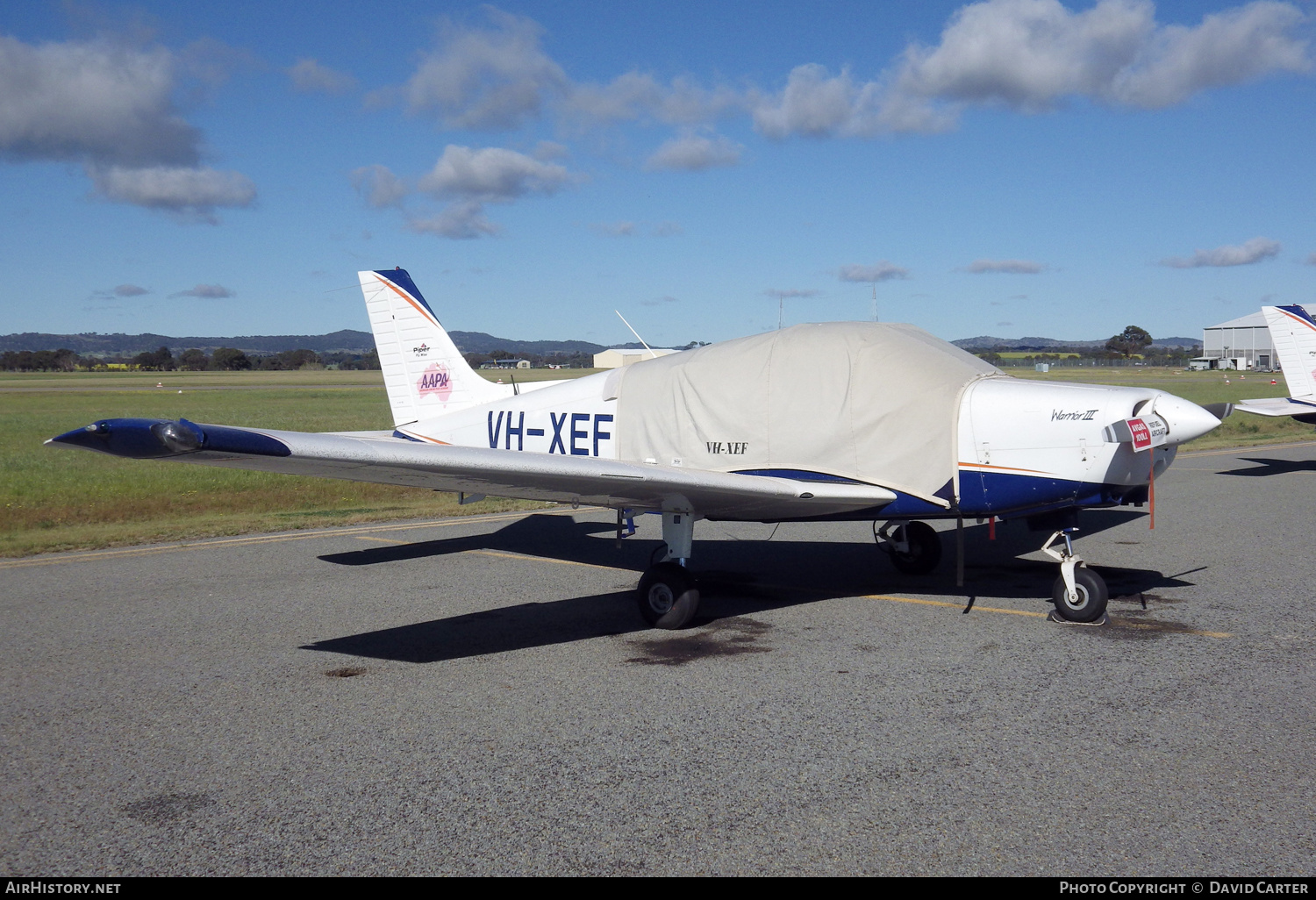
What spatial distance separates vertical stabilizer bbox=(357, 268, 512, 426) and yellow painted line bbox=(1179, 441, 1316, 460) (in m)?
18.0

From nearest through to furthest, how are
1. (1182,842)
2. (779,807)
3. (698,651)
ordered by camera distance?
(1182,842) → (779,807) → (698,651)

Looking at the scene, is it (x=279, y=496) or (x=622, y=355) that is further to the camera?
(x=279, y=496)

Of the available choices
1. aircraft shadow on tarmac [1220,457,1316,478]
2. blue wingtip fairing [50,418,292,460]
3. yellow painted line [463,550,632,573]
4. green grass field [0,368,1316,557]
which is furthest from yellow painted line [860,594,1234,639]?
aircraft shadow on tarmac [1220,457,1316,478]

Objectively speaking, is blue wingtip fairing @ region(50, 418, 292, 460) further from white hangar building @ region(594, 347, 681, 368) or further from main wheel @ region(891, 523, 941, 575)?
main wheel @ region(891, 523, 941, 575)

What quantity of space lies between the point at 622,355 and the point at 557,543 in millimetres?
2512

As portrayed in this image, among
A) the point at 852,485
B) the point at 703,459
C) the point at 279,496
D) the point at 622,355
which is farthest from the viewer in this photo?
the point at 279,496

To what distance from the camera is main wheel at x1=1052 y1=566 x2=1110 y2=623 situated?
7.17 metres

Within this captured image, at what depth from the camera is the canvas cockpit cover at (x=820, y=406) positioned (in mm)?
7230

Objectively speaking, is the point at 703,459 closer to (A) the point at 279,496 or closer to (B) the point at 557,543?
(B) the point at 557,543

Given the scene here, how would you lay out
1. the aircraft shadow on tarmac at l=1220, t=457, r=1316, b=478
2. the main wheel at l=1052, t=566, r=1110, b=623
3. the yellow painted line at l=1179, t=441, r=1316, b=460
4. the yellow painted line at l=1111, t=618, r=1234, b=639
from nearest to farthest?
the yellow painted line at l=1111, t=618, r=1234, b=639
the main wheel at l=1052, t=566, r=1110, b=623
the aircraft shadow on tarmac at l=1220, t=457, r=1316, b=478
the yellow painted line at l=1179, t=441, r=1316, b=460

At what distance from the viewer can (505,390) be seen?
10867 millimetres

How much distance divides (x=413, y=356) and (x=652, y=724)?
7.11 metres

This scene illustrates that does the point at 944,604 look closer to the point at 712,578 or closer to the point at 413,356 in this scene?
the point at 712,578
